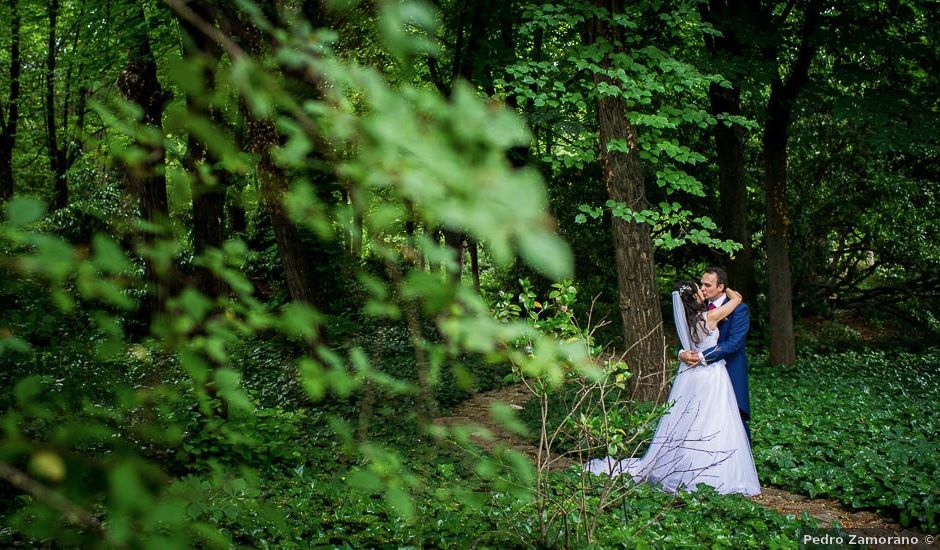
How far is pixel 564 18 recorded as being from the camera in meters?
8.22

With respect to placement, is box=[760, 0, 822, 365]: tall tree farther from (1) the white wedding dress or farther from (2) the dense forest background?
(1) the white wedding dress

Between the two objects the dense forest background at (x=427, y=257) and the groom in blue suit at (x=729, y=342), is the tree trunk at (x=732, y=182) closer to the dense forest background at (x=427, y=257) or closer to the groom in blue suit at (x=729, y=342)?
the dense forest background at (x=427, y=257)

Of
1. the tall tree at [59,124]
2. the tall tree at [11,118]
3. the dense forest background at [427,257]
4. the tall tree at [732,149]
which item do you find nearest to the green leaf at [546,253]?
the dense forest background at [427,257]

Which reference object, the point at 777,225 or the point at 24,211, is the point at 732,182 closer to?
the point at 777,225

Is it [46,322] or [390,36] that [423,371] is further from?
[46,322]

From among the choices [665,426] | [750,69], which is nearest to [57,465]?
[665,426]

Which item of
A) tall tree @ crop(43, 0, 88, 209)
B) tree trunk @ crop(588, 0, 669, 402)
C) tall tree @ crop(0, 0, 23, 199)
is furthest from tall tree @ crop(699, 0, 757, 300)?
tall tree @ crop(0, 0, 23, 199)

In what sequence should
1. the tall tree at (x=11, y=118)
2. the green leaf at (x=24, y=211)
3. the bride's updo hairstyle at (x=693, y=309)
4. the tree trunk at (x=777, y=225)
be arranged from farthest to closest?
the tall tree at (x=11, y=118), the tree trunk at (x=777, y=225), the bride's updo hairstyle at (x=693, y=309), the green leaf at (x=24, y=211)

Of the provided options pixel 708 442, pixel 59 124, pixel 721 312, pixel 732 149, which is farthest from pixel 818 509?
pixel 59 124

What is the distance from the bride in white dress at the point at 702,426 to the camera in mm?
6676

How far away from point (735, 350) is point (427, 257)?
19.4 feet

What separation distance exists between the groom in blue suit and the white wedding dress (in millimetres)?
125

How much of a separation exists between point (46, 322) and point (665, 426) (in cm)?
564

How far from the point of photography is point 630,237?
8758mm
